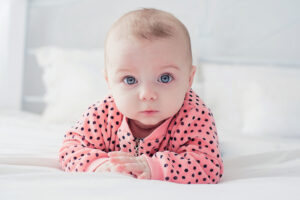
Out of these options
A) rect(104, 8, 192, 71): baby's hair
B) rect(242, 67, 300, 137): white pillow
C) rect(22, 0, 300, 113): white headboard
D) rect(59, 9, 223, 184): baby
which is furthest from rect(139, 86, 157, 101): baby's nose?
rect(22, 0, 300, 113): white headboard

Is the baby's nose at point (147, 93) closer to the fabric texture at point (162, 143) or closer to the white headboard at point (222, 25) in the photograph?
the fabric texture at point (162, 143)

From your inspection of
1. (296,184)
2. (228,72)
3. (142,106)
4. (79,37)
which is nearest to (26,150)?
(142,106)

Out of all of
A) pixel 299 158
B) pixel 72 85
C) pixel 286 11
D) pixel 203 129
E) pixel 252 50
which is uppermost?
pixel 286 11

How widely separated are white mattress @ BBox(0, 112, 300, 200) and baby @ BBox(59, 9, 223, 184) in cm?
8

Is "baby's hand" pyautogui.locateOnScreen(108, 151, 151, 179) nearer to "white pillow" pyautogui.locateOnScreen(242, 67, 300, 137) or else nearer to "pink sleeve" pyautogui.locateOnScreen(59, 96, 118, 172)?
"pink sleeve" pyautogui.locateOnScreen(59, 96, 118, 172)

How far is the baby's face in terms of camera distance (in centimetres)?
95

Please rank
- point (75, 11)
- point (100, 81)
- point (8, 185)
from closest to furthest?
point (8, 185) → point (100, 81) → point (75, 11)

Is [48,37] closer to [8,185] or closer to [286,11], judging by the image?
[286,11]

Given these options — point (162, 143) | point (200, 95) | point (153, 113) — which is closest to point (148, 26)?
point (153, 113)

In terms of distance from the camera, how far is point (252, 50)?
94.7 inches

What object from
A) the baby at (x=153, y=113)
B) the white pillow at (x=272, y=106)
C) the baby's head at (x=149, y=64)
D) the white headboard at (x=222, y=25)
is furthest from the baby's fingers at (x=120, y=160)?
the white headboard at (x=222, y=25)

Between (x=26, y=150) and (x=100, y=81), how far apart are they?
91 cm

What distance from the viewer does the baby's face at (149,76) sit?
948mm

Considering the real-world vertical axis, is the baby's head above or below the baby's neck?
above
